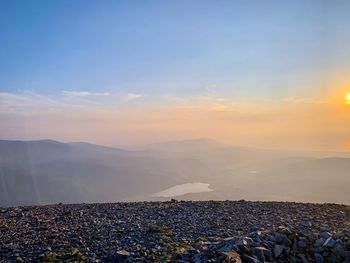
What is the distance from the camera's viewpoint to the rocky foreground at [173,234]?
1305 cm

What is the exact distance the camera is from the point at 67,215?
2000 centimetres

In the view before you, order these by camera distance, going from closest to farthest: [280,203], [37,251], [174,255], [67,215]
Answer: [174,255]
[37,251]
[67,215]
[280,203]

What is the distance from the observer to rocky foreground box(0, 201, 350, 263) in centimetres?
1305

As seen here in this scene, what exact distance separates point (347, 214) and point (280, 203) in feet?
14.6

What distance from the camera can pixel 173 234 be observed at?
15727mm

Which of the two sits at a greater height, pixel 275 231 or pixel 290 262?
pixel 275 231

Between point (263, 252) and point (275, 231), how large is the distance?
1807mm

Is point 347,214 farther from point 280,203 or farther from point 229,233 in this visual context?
Answer: point 229,233

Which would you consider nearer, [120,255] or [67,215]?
[120,255]

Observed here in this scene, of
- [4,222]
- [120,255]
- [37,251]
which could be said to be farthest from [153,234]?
[4,222]

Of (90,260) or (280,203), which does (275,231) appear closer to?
(90,260)

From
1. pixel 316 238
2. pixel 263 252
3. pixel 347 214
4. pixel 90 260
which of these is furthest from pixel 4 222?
pixel 347 214

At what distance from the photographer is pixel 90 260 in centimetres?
1273

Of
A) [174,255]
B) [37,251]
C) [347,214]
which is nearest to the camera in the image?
[174,255]
